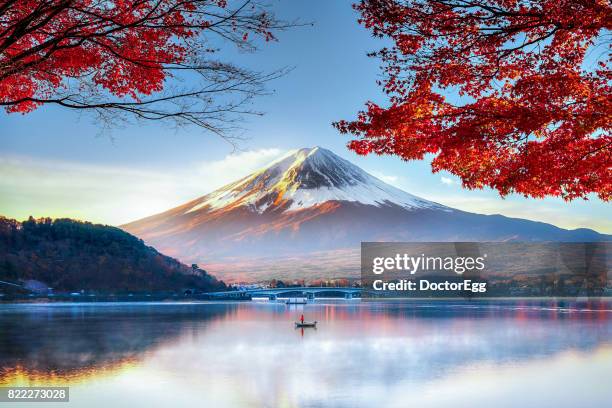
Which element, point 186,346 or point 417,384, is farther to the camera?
point 186,346

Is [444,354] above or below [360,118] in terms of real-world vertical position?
below

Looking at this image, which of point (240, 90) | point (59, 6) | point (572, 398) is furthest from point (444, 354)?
point (59, 6)

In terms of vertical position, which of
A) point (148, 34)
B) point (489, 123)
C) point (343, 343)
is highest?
point (148, 34)

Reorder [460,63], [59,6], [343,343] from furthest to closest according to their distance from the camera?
[343,343] < [460,63] < [59,6]

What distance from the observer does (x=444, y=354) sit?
19.8 meters

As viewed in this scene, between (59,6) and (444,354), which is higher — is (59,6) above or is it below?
above

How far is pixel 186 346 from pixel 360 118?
13.1m

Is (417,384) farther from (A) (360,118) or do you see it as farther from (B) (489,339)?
(B) (489,339)

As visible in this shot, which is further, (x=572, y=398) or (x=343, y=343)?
(x=343, y=343)

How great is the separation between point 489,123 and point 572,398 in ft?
17.6

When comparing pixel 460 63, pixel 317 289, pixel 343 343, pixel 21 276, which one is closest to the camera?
pixel 460 63

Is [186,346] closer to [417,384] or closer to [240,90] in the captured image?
[417,384]

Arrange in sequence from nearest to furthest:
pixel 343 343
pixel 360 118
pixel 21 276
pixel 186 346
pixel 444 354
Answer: pixel 360 118 → pixel 444 354 → pixel 186 346 → pixel 343 343 → pixel 21 276

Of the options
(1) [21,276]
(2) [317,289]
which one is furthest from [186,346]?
(1) [21,276]
